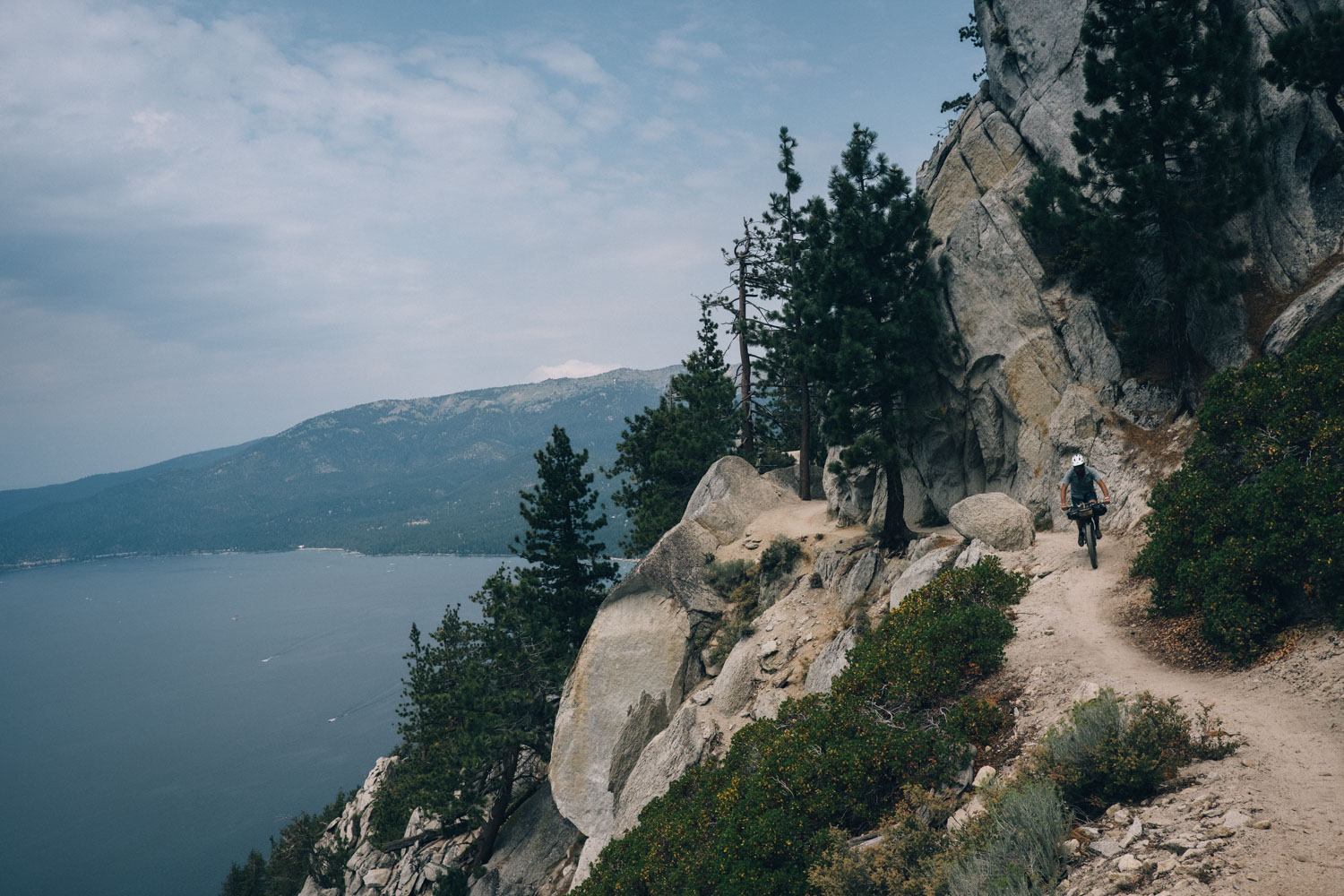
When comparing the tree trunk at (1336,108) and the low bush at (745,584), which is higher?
the tree trunk at (1336,108)

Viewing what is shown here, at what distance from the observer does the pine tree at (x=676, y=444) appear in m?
37.7

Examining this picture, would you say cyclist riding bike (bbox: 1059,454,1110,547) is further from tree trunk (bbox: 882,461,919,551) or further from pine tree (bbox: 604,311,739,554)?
pine tree (bbox: 604,311,739,554)

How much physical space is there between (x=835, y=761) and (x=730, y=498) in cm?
1954

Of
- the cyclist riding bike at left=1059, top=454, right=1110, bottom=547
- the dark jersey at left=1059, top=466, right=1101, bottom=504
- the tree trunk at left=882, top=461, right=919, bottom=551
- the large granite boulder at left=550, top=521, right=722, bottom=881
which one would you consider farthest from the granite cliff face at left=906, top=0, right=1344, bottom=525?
the large granite boulder at left=550, top=521, right=722, bottom=881

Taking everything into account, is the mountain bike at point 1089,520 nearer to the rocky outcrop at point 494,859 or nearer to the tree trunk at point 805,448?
the tree trunk at point 805,448

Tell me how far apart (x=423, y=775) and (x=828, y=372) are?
26795 millimetres

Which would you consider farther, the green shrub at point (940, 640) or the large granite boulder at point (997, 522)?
the large granite boulder at point (997, 522)

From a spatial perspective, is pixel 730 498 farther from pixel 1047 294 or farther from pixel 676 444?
pixel 1047 294

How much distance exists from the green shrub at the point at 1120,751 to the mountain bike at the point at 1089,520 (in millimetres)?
7144

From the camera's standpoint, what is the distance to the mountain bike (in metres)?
15.3

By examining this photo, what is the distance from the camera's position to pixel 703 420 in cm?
3797

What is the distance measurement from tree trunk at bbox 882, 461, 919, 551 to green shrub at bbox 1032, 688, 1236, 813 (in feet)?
47.2

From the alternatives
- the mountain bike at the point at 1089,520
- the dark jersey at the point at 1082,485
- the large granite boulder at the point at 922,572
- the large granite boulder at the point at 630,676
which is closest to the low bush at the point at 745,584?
the large granite boulder at the point at 630,676

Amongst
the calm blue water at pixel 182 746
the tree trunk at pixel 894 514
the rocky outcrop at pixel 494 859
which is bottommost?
the calm blue water at pixel 182 746
